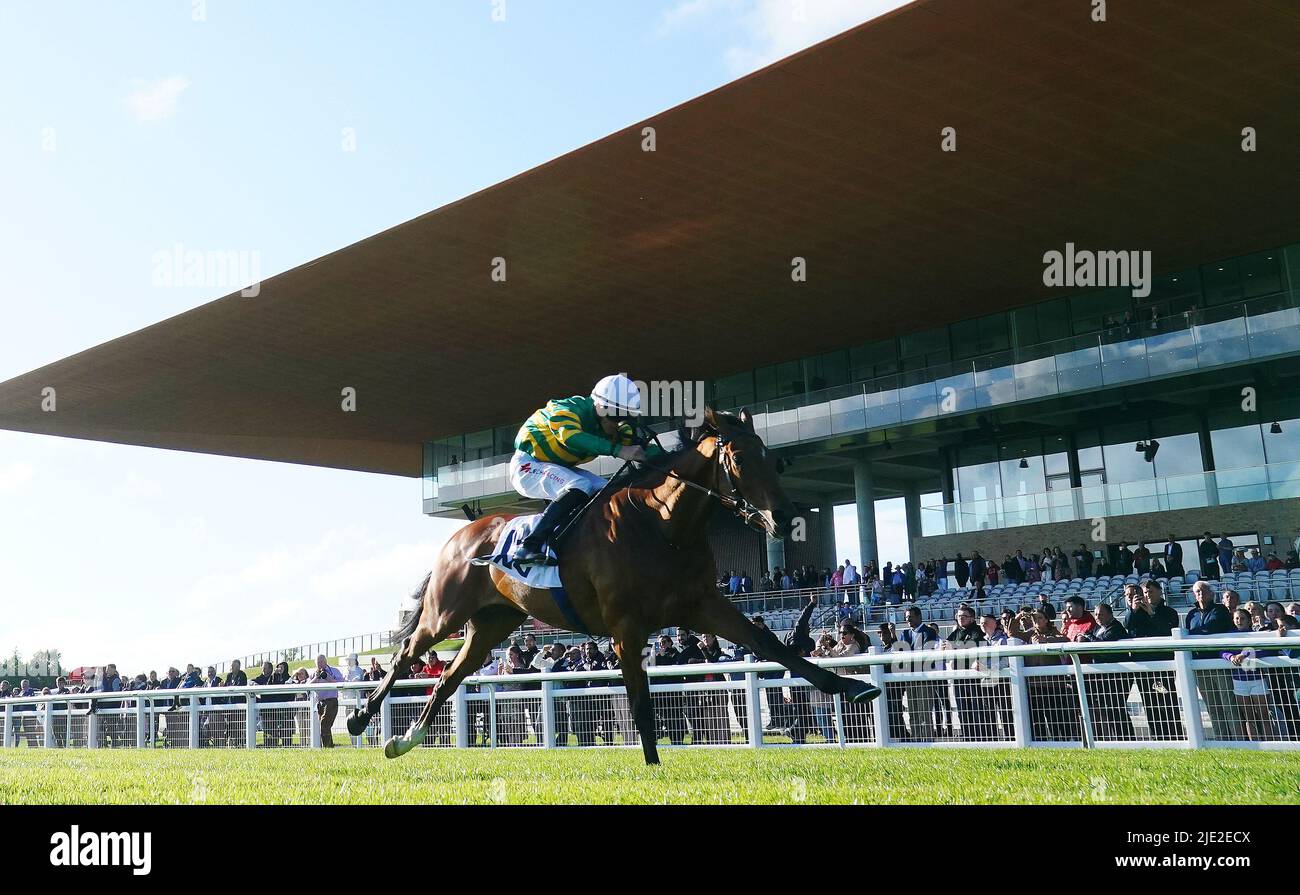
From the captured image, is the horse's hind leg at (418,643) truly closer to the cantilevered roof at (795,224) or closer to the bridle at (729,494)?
the bridle at (729,494)

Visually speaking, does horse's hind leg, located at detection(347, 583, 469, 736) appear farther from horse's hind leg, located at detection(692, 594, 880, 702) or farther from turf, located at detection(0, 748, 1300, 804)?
horse's hind leg, located at detection(692, 594, 880, 702)

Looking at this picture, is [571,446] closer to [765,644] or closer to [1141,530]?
[765,644]

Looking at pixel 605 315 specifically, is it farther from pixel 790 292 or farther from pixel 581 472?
pixel 581 472

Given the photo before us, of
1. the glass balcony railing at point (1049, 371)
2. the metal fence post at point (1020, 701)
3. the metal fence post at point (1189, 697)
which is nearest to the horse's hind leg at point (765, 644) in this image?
the metal fence post at point (1020, 701)

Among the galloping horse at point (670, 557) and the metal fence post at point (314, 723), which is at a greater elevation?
the galloping horse at point (670, 557)

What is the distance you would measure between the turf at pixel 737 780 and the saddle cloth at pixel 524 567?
110 cm

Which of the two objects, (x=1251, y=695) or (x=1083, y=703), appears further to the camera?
(x=1083, y=703)

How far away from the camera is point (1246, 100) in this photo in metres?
20.0

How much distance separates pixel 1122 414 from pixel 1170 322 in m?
4.50

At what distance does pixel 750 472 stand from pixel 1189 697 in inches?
147

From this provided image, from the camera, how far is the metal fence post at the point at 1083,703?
8.10 metres

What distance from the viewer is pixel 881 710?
356 inches
